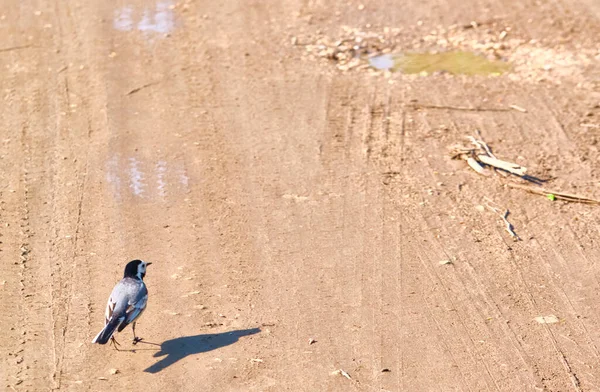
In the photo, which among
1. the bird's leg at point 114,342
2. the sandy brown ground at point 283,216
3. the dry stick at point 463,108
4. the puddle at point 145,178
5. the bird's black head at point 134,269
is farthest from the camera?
the dry stick at point 463,108

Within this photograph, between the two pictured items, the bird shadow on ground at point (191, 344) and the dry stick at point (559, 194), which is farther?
the dry stick at point (559, 194)

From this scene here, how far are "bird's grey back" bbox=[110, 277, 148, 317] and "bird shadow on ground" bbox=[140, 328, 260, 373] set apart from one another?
0.47m

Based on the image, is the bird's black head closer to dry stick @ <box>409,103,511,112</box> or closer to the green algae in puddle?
dry stick @ <box>409,103,511,112</box>

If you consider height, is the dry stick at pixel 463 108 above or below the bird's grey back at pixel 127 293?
below

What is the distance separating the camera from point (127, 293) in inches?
309

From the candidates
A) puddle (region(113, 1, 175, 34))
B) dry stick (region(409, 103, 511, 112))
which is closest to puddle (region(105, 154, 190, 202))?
dry stick (region(409, 103, 511, 112))

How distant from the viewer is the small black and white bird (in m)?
7.58

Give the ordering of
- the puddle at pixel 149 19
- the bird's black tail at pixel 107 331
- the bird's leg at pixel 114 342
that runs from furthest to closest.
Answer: the puddle at pixel 149 19 < the bird's leg at pixel 114 342 < the bird's black tail at pixel 107 331

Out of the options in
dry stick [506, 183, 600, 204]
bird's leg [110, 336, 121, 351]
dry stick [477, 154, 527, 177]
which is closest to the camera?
bird's leg [110, 336, 121, 351]

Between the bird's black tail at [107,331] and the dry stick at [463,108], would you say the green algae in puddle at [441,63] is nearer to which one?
the dry stick at [463,108]

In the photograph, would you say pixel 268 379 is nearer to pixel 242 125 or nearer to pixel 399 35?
pixel 242 125

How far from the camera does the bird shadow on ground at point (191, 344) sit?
7.78 metres

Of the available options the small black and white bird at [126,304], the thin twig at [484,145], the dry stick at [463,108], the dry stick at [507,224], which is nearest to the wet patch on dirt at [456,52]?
the dry stick at [463,108]

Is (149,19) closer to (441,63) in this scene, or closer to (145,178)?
(441,63)
